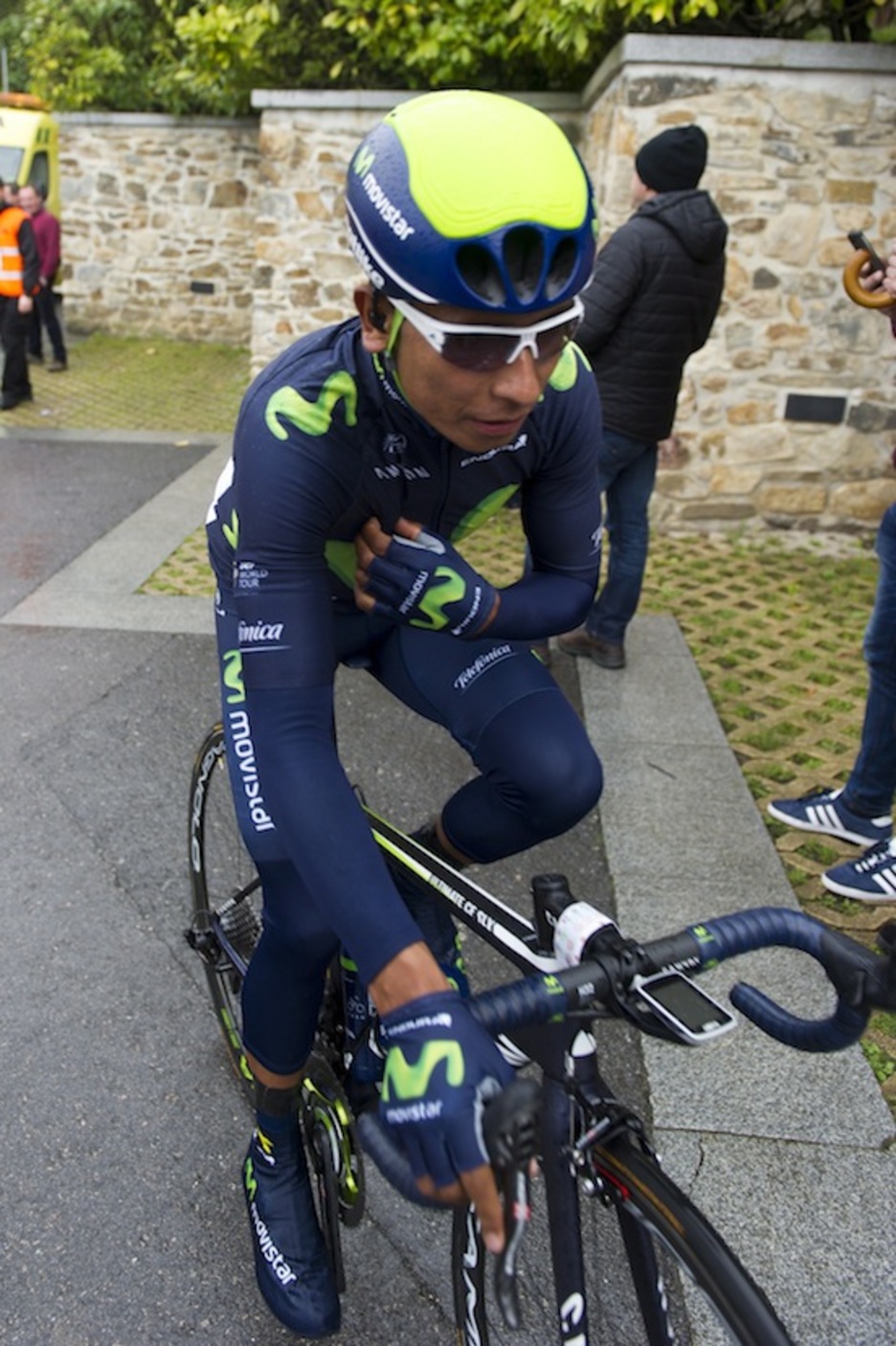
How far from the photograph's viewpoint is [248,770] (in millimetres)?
2137

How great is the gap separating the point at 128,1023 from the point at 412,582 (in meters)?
1.86

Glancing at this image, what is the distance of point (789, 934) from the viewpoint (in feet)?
4.84

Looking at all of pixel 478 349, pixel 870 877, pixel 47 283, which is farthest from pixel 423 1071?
pixel 47 283

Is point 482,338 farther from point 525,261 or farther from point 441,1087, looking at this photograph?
point 441,1087

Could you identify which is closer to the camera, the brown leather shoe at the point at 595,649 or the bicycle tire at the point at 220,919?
the bicycle tire at the point at 220,919

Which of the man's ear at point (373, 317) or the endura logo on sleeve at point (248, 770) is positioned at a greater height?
the man's ear at point (373, 317)

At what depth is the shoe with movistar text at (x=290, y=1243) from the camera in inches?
86.8

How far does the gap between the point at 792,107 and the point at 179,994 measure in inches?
252

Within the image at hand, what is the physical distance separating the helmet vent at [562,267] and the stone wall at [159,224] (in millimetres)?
14476

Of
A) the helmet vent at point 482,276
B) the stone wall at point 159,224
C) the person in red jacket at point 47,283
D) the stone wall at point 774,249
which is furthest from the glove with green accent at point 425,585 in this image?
the stone wall at point 159,224

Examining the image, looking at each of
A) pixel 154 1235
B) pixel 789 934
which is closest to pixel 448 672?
pixel 789 934

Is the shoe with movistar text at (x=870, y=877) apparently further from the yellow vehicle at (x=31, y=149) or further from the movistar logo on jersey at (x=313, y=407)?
the yellow vehicle at (x=31, y=149)

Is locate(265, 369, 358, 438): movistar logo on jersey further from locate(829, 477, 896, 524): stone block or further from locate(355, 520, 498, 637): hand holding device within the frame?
locate(829, 477, 896, 524): stone block

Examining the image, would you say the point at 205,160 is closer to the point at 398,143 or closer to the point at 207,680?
the point at 207,680
